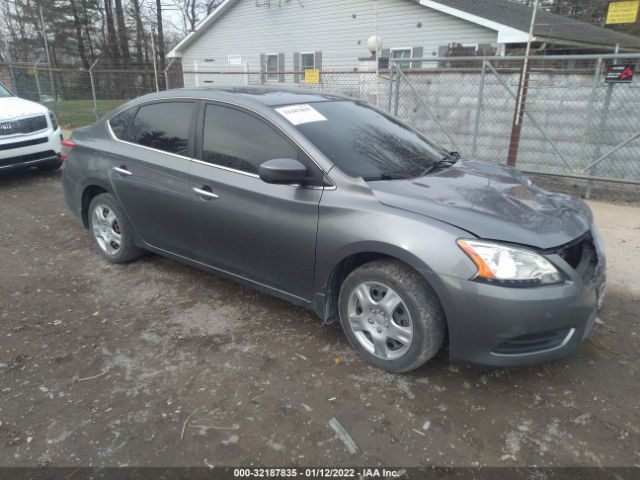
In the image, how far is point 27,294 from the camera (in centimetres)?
393

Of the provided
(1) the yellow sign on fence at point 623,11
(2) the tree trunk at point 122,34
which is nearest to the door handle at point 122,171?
(1) the yellow sign on fence at point 623,11

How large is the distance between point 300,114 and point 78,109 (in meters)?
14.0

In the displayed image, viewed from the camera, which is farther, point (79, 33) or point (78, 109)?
point (79, 33)

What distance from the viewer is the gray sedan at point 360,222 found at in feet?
8.18

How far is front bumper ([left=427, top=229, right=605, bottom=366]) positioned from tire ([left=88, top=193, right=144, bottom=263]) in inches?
117

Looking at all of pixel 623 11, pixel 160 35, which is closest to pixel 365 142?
pixel 623 11

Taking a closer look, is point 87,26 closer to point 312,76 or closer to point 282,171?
point 312,76

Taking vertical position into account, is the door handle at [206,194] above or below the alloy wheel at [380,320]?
above

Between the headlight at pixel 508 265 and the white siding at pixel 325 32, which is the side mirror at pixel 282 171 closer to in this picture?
the headlight at pixel 508 265

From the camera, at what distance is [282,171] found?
2.84m

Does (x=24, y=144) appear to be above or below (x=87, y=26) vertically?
below

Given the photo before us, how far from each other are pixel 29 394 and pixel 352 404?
1893 mm

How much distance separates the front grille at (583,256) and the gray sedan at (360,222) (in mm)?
11

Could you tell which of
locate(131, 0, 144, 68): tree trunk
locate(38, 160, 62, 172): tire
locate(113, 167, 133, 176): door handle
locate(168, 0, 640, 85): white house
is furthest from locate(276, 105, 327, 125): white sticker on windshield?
locate(131, 0, 144, 68): tree trunk
